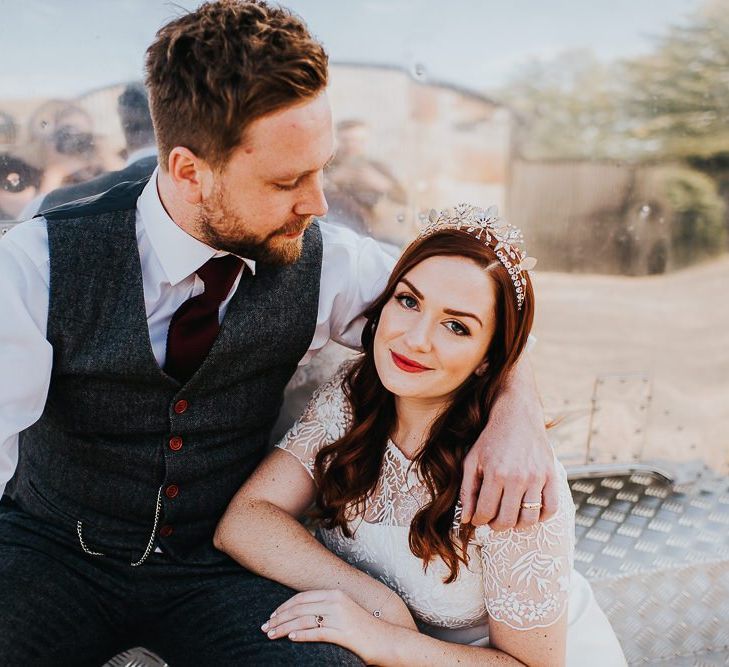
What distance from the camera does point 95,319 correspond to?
175cm

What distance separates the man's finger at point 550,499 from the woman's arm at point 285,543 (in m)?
0.41

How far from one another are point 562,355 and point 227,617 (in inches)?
56.2

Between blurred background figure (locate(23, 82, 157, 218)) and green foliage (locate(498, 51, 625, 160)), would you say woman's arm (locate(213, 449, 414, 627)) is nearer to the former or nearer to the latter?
blurred background figure (locate(23, 82, 157, 218))

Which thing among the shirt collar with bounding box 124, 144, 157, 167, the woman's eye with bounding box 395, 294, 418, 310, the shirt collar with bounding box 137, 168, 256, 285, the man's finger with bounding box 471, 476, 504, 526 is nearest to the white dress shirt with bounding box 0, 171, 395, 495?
the shirt collar with bounding box 137, 168, 256, 285

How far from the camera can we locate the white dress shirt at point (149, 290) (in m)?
1.68

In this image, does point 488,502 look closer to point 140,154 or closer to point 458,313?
point 458,313

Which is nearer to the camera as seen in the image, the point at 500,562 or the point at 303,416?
the point at 500,562

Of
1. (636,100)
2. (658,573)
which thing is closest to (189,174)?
(636,100)

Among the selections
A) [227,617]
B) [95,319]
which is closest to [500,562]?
[227,617]

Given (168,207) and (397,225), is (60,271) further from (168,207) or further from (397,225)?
(397,225)

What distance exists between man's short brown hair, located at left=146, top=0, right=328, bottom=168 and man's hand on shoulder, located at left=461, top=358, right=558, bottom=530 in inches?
34.1

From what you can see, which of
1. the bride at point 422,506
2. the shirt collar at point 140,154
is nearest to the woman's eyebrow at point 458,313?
the bride at point 422,506

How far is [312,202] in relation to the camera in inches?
70.8

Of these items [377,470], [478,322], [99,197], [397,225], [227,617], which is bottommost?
[227,617]
